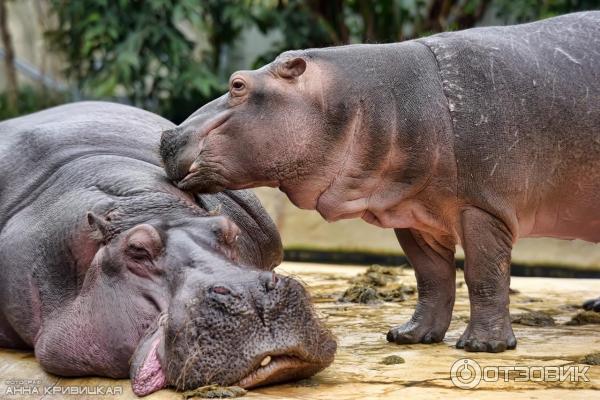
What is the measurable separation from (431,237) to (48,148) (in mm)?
1974

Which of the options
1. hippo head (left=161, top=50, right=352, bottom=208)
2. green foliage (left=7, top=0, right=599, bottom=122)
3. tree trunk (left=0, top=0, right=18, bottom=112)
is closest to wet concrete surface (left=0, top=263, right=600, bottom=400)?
hippo head (left=161, top=50, right=352, bottom=208)

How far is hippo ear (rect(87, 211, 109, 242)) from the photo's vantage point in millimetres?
4203

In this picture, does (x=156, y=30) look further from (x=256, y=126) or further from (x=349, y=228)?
(x=256, y=126)

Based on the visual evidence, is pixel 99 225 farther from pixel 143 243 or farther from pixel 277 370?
pixel 277 370

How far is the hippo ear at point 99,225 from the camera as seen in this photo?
13.8 feet

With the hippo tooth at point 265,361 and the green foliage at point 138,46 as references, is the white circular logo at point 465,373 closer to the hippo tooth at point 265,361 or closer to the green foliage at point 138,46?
the hippo tooth at point 265,361

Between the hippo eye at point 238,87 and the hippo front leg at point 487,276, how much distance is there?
3.73ft

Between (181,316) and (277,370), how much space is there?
40 centimetres

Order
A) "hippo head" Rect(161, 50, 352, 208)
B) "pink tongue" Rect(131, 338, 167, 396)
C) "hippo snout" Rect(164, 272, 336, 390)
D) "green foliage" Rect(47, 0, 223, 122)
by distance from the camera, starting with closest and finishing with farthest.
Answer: "hippo snout" Rect(164, 272, 336, 390) < "pink tongue" Rect(131, 338, 167, 396) < "hippo head" Rect(161, 50, 352, 208) < "green foliage" Rect(47, 0, 223, 122)

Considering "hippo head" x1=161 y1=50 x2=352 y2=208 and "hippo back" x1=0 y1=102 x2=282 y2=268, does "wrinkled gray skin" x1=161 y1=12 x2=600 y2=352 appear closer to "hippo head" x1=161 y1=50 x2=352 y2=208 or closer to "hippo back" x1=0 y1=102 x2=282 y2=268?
"hippo head" x1=161 y1=50 x2=352 y2=208

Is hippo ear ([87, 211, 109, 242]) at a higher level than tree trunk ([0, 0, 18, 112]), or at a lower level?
higher

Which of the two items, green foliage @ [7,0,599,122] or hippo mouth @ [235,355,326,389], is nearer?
hippo mouth @ [235,355,326,389]

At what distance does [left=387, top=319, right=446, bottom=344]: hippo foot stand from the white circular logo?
606 mm

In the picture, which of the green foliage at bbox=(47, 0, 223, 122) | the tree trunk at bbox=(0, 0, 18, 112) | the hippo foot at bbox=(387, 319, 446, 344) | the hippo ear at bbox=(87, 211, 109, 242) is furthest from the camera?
the tree trunk at bbox=(0, 0, 18, 112)
